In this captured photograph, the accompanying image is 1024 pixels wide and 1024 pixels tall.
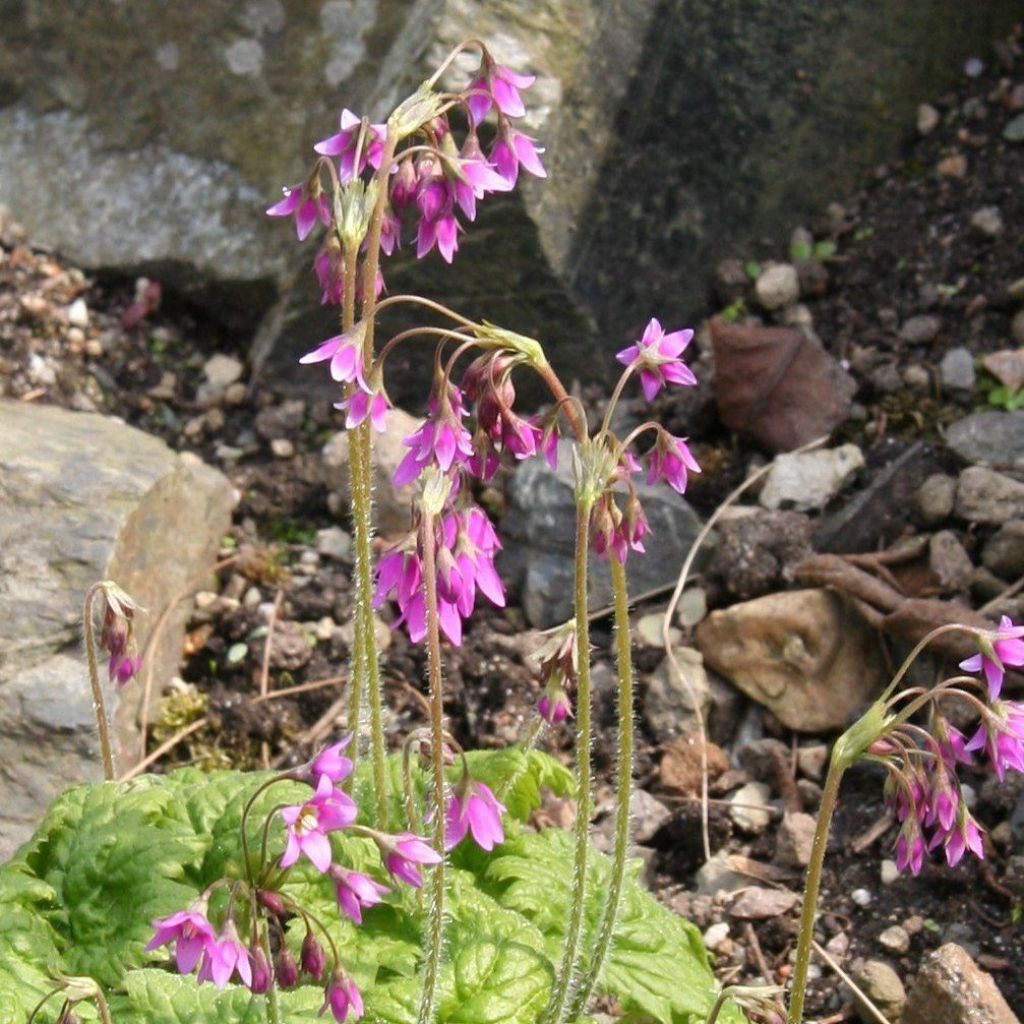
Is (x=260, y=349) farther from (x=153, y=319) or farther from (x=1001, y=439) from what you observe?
(x=1001, y=439)

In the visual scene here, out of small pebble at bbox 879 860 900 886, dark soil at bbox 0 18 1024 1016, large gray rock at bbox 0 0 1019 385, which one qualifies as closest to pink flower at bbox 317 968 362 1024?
dark soil at bbox 0 18 1024 1016

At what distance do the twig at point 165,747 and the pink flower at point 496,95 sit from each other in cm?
256

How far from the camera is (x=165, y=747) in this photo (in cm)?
519

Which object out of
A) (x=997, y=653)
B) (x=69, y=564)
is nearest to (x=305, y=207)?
(x=997, y=653)

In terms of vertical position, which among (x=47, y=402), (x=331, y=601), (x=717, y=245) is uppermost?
(x=717, y=245)

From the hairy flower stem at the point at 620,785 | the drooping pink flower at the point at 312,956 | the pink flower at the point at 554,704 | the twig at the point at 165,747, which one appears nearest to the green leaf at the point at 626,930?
the hairy flower stem at the point at 620,785

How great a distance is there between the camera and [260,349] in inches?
266

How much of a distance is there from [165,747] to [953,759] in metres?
2.87

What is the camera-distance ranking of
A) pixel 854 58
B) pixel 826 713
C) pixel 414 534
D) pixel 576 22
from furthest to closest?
pixel 854 58 → pixel 576 22 → pixel 826 713 → pixel 414 534

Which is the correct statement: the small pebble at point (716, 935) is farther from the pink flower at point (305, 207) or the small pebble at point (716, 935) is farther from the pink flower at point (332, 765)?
the pink flower at point (305, 207)

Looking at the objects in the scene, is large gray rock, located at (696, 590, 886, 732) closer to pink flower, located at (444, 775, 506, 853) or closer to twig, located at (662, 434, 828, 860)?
twig, located at (662, 434, 828, 860)

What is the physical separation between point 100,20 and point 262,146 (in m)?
0.91

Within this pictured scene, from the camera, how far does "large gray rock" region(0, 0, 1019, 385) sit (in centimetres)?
619

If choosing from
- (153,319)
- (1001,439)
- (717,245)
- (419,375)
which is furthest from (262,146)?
(1001,439)
